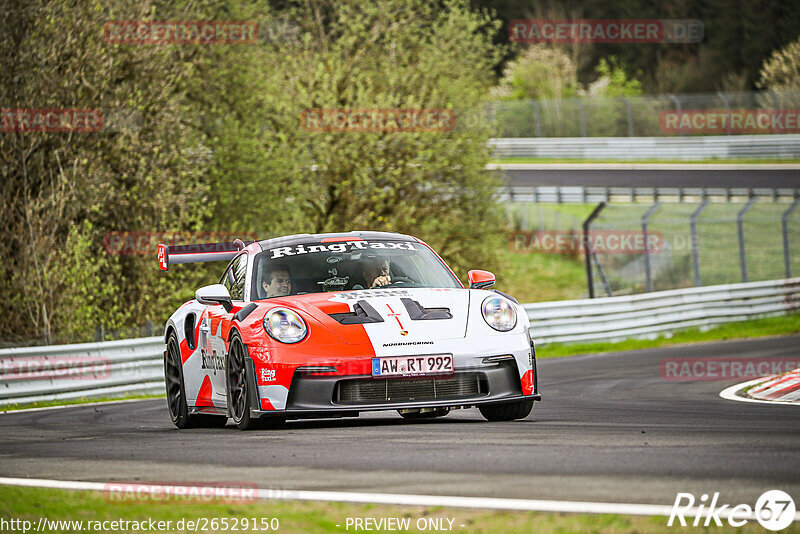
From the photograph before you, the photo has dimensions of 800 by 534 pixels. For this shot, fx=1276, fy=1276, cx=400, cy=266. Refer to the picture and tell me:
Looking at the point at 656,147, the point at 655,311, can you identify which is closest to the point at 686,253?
the point at 655,311

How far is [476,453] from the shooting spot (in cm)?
679

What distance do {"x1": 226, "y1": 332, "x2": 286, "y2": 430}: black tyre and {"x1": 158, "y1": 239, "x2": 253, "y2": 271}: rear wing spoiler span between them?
164cm

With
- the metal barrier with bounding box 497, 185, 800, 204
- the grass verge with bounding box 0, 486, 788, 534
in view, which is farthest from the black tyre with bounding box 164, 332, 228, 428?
the metal barrier with bounding box 497, 185, 800, 204

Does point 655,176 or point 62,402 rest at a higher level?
point 62,402

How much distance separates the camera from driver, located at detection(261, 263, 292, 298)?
9469 mm

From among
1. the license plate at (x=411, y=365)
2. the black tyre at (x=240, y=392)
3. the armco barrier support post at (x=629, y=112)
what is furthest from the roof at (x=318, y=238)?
the armco barrier support post at (x=629, y=112)

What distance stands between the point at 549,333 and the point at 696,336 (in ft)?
10.2

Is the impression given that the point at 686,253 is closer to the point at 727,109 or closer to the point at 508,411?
the point at 508,411

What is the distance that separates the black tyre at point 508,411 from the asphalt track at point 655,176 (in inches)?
1272

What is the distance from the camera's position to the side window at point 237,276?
390 inches

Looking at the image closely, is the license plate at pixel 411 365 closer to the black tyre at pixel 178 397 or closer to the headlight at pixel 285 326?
the headlight at pixel 285 326

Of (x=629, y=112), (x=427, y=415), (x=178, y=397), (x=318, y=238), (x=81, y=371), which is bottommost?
(x=81, y=371)

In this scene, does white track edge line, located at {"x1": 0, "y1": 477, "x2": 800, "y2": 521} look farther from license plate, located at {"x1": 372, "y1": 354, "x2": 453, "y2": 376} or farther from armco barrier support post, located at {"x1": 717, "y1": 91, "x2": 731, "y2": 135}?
armco barrier support post, located at {"x1": 717, "y1": 91, "x2": 731, "y2": 135}

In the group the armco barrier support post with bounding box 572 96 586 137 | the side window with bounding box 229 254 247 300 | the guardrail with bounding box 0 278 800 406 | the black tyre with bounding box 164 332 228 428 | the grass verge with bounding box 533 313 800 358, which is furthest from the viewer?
the armco barrier support post with bounding box 572 96 586 137
